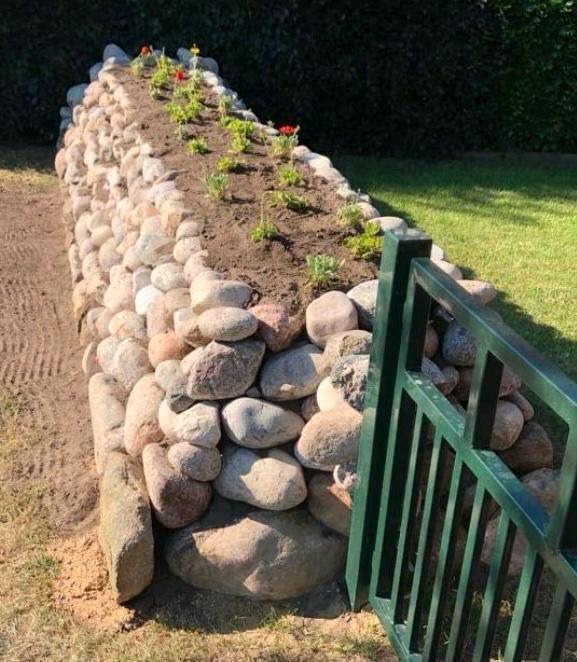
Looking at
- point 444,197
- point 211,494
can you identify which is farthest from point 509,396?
point 444,197

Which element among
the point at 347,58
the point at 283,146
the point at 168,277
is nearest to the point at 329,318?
the point at 168,277

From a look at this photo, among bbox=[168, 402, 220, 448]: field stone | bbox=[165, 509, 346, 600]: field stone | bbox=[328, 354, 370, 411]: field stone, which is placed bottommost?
bbox=[165, 509, 346, 600]: field stone

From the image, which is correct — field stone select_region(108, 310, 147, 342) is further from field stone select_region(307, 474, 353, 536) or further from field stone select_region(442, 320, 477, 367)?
field stone select_region(442, 320, 477, 367)

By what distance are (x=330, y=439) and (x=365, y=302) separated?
25.5 inches

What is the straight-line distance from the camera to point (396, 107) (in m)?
9.02

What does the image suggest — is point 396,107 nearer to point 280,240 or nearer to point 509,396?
point 280,240

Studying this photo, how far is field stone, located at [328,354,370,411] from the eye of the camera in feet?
9.77

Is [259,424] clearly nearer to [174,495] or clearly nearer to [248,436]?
[248,436]

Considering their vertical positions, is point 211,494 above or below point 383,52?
below

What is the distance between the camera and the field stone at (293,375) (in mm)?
3160

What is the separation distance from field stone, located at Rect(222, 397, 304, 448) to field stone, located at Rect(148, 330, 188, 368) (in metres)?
0.43

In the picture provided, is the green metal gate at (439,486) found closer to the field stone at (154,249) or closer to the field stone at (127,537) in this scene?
the field stone at (127,537)

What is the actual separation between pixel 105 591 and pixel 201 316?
1053mm

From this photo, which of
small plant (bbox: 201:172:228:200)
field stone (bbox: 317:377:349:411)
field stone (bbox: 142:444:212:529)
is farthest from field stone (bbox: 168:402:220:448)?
small plant (bbox: 201:172:228:200)
